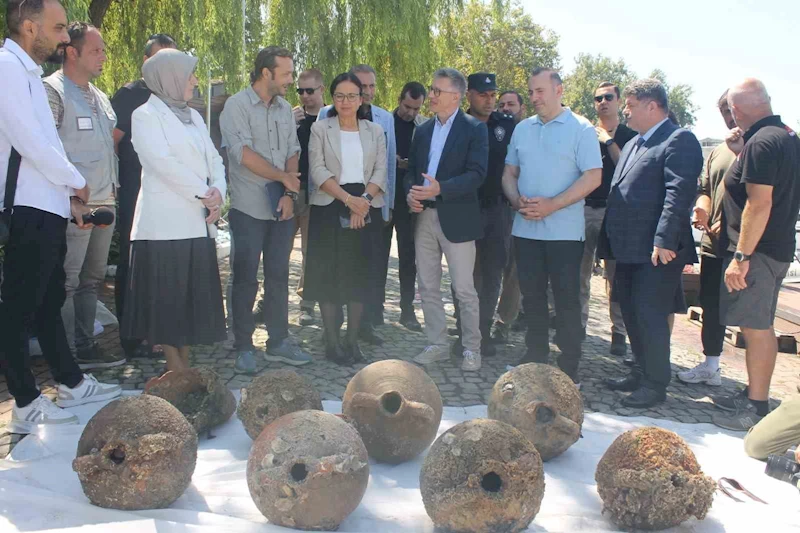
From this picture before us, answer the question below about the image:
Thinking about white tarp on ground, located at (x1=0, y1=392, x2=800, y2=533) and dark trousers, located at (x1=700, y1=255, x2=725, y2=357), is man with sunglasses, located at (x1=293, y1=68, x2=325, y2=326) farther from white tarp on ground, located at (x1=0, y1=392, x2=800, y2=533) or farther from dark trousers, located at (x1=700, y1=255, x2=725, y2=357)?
dark trousers, located at (x1=700, y1=255, x2=725, y2=357)

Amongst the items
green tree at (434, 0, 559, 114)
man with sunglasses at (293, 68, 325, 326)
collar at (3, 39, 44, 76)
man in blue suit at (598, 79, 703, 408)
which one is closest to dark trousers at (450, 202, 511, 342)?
man in blue suit at (598, 79, 703, 408)

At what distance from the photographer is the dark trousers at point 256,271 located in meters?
5.03

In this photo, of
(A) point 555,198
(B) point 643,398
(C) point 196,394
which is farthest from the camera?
(A) point 555,198

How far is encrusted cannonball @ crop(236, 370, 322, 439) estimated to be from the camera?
353 centimetres

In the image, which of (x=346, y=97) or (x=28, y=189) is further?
(x=346, y=97)

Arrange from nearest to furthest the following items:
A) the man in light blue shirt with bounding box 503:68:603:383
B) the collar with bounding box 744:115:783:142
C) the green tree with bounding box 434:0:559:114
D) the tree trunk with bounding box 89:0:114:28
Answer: the collar with bounding box 744:115:783:142
the man in light blue shirt with bounding box 503:68:603:383
the tree trunk with bounding box 89:0:114:28
the green tree with bounding box 434:0:559:114

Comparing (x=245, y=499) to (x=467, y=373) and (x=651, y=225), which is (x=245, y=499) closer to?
(x=467, y=373)

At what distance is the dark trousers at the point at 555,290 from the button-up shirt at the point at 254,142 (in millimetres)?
1906

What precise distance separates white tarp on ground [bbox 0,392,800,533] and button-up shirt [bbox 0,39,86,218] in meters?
1.30

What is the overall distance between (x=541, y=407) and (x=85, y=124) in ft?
11.4


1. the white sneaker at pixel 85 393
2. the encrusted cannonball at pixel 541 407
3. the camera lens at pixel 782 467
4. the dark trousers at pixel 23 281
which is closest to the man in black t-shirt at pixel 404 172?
the encrusted cannonball at pixel 541 407

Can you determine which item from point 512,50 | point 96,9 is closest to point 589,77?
point 512,50

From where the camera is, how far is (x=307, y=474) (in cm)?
272

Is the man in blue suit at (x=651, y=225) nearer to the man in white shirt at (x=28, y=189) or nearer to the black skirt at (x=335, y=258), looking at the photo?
the black skirt at (x=335, y=258)
